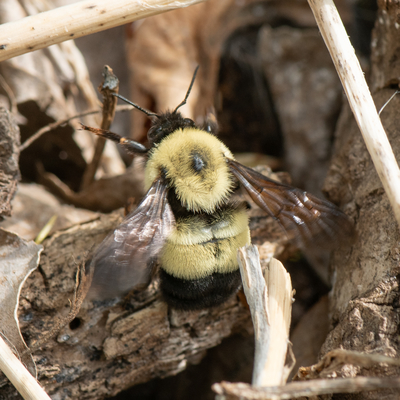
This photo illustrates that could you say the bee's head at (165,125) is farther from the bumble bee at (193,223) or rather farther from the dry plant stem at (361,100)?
the dry plant stem at (361,100)

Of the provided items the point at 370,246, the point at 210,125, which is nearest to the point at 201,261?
the point at 370,246

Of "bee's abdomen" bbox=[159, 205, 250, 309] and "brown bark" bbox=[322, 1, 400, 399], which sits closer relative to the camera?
"brown bark" bbox=[322, 1, 400, 399]

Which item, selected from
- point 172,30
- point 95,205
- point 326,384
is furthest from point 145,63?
point 326,384


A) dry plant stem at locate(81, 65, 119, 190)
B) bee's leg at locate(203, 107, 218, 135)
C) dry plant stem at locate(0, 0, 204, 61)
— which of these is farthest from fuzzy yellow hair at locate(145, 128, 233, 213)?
dry plant stem at locate(0, 0, 204, 61)

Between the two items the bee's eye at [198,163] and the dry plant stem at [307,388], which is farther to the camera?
the bee's eye at [198,163]

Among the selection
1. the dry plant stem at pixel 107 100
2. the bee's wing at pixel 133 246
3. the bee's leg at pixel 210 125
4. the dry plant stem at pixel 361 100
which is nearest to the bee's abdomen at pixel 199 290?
the bee's wing at pixel 133 246

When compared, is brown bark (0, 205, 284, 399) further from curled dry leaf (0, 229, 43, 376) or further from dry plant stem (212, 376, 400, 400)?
dry plant stem (212, 376, 400, 400)

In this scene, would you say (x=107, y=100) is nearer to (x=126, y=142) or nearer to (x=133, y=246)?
(x=126, y=142)
